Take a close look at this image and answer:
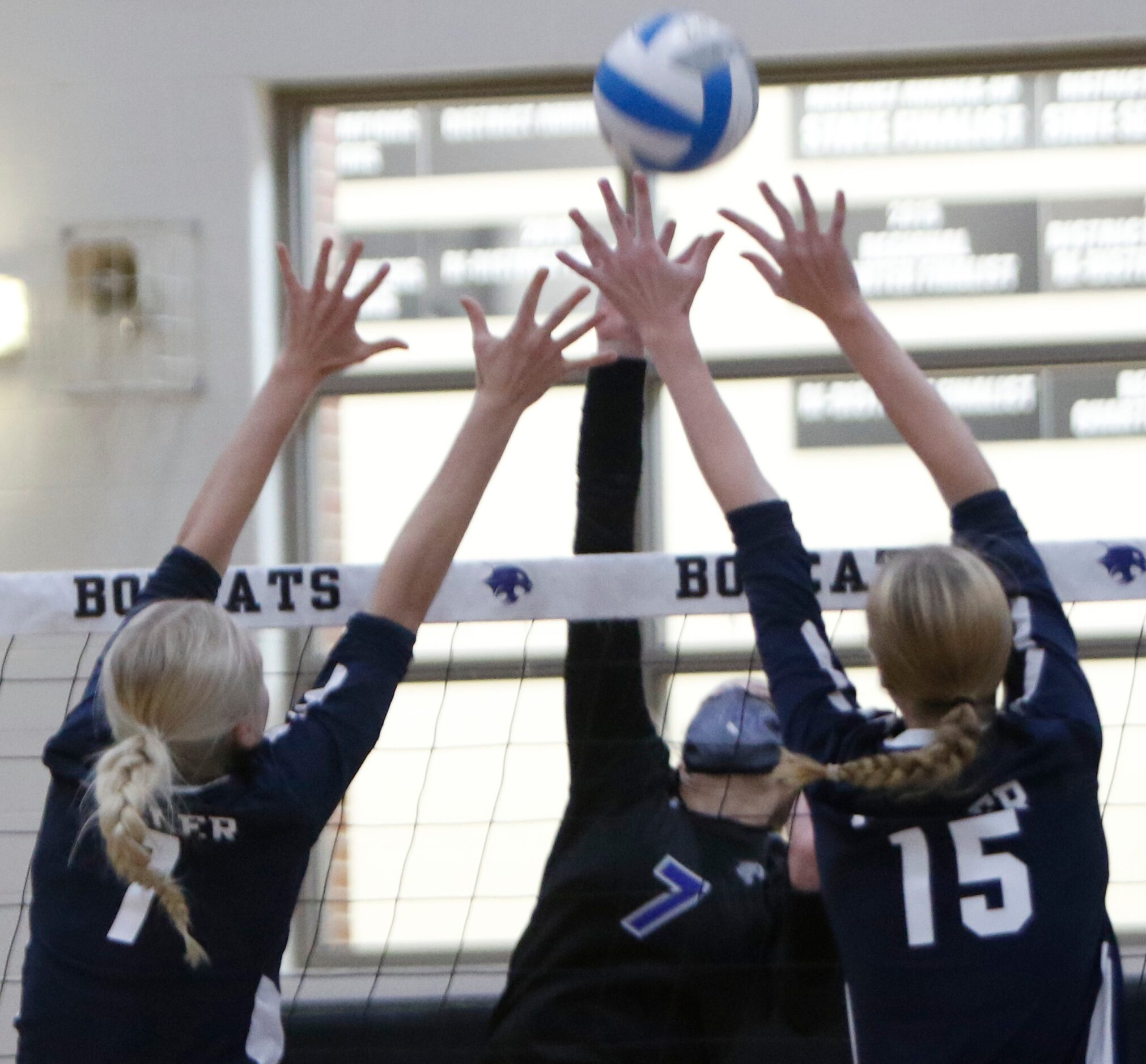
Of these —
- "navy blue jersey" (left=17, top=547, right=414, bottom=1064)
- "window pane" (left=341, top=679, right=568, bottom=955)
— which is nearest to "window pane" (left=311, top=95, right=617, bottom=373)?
"window pane" (left=341, top=679, right=568, bottom=955)

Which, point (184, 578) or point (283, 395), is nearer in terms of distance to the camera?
point (184, 578)

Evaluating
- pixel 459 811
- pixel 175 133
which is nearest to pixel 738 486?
pixel 459 811

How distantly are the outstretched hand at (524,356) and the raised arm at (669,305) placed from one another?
67mm

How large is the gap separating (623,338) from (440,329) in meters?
2.50

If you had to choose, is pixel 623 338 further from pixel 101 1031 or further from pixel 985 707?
pixel 101 1031

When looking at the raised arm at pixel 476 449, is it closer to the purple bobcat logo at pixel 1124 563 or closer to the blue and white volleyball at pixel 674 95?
the blue and white volleyball at pixel 674 95

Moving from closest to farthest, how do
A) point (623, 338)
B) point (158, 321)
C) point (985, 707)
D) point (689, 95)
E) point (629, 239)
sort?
point (985, 707) → point (629, 239) → point (623, 338) → point (689, 95) → point (158, 321)

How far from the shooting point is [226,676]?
1.81 metres

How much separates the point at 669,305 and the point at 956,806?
31.5 inches

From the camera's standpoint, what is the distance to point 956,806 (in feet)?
5.76

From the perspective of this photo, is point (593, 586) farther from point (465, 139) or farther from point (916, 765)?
point (465, 139)

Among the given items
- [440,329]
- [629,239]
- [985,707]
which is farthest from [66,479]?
[985,707]

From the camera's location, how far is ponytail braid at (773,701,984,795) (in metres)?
1.70

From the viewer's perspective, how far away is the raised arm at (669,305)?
6.59 feet
